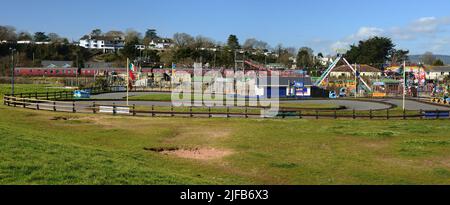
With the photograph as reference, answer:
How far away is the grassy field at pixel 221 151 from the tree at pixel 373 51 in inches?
4795

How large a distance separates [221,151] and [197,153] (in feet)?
4.51

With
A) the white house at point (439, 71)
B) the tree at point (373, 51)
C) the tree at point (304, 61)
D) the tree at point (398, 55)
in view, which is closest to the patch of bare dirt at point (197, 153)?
the white house at point (439, 71)

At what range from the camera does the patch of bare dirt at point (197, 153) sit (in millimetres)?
21641

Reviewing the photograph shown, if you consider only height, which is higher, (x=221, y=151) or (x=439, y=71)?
(x=439, y=71)

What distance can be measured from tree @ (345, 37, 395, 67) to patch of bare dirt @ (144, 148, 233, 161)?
140 metres

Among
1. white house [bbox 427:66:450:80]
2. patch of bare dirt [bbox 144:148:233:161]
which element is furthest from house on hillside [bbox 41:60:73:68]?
patch of bare dirt [bbox 144:148:233:161]

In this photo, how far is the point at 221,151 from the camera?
2328 centimetres

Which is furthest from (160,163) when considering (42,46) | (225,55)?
(42,46)

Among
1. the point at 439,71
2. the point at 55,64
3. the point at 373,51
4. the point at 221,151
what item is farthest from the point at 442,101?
the point at 55,64

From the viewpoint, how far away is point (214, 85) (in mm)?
85625

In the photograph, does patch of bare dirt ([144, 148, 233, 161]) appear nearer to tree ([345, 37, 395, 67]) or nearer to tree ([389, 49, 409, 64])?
tree ([345, 37, 395, 67])

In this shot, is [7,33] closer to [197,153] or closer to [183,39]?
[183,39]

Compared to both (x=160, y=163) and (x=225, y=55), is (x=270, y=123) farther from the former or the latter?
(x=225, y=55)
